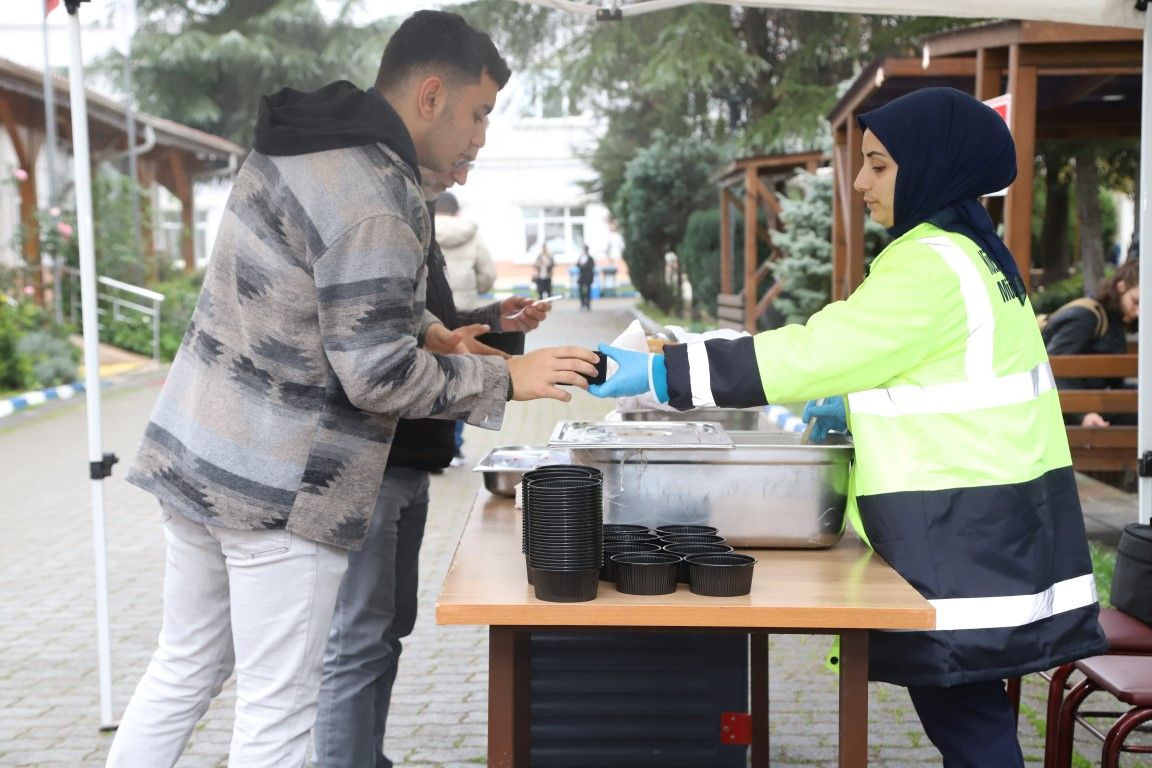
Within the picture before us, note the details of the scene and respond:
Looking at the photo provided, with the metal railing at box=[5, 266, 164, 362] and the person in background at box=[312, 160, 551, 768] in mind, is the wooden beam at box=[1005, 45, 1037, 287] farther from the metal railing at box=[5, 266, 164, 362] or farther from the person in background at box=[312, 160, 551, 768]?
the metal railing at box=[5, 266, 164, 362]

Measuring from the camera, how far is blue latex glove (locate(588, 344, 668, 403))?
257 centimetres

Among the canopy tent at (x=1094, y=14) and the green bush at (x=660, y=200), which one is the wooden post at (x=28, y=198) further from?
the canopy tent at (x=1094, y=14)

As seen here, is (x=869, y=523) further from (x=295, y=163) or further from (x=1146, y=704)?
(x=295, y=163)

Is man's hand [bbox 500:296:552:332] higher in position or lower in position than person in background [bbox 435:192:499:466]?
lower

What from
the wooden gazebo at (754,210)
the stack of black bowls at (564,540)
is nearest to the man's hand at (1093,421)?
the stack of black bowls at (564,540)

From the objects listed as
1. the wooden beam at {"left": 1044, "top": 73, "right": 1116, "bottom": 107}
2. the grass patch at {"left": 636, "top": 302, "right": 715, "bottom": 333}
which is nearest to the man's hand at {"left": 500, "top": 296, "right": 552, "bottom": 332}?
the wooden beam at {"left": 1044, "top": 73, "right": 1116, "bottom": 107}

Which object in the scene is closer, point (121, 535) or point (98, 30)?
point (121, 535)

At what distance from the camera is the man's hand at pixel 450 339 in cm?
315

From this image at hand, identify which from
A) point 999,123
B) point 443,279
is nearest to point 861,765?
point 999,123

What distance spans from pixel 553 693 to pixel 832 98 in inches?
658

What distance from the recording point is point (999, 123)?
2.58 metres

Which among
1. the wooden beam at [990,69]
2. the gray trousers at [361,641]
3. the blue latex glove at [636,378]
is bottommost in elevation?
the gray trousers at [361,641]

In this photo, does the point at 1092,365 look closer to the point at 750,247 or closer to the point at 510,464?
the point at 510,464

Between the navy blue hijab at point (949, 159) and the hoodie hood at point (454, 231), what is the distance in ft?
20.4
